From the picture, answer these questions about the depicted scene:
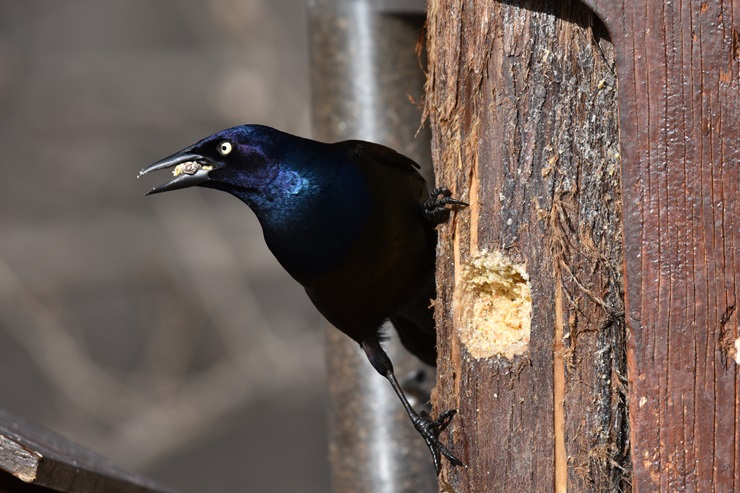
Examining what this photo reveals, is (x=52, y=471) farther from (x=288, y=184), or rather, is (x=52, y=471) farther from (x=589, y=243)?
(x=589, y=243)

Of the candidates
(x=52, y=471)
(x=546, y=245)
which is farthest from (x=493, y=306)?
(x=52, y=471)

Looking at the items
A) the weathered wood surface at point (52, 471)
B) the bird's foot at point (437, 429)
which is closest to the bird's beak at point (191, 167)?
the weathered wood surface at point (52, 471)

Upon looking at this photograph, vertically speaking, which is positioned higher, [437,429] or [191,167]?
[191,167]

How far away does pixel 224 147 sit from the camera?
9.00 feet

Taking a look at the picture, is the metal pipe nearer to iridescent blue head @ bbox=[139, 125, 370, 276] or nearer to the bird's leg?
the bird's leg

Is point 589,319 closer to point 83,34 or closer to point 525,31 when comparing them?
point 525,31

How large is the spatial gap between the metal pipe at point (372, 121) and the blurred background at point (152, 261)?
2984 millimetres

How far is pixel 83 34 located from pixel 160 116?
2.97 feet

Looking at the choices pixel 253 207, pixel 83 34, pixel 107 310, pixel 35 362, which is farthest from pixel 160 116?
pixel 253 207

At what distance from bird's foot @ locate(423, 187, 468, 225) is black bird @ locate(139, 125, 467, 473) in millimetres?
240

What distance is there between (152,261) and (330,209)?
15.2 ft

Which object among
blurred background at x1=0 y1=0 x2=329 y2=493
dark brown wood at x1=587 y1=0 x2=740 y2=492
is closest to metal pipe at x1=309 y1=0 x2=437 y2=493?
dark brown wood at x1=587 y1=0 x2=740 y2=492

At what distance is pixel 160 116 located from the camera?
7180 mm

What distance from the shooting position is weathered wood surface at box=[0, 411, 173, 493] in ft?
7.34
